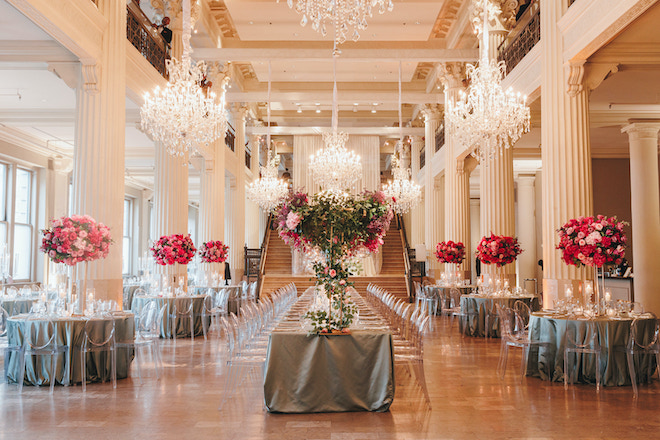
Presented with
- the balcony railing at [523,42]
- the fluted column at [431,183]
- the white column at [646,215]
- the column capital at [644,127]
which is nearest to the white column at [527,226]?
the fluted column at [431,183]

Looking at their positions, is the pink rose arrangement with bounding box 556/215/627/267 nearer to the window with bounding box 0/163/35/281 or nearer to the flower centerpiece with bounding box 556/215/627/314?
the flower centerpiece with bounding box 556/215/627/314

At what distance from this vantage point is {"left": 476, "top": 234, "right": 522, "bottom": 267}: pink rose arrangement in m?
10.8

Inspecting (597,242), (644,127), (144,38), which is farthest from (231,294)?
(644,127)

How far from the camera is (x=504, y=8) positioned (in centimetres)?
1218

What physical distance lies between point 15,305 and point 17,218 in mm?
6731

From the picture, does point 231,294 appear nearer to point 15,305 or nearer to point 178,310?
point 178,310

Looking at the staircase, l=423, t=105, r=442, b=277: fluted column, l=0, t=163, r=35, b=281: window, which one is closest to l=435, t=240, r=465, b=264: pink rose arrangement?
the staircase

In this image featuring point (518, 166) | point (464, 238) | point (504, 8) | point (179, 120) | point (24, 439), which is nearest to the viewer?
Answer: point (24, 439)

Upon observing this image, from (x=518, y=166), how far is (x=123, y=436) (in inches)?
689

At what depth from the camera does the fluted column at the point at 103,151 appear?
826 cm

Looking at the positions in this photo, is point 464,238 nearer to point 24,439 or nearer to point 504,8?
point 504,8

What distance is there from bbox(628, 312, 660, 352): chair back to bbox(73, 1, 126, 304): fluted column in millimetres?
6577

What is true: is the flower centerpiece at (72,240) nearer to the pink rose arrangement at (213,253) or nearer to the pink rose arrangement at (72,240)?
the pink rose arrangement at (72,240)

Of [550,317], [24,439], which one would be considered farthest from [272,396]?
[550,317]
